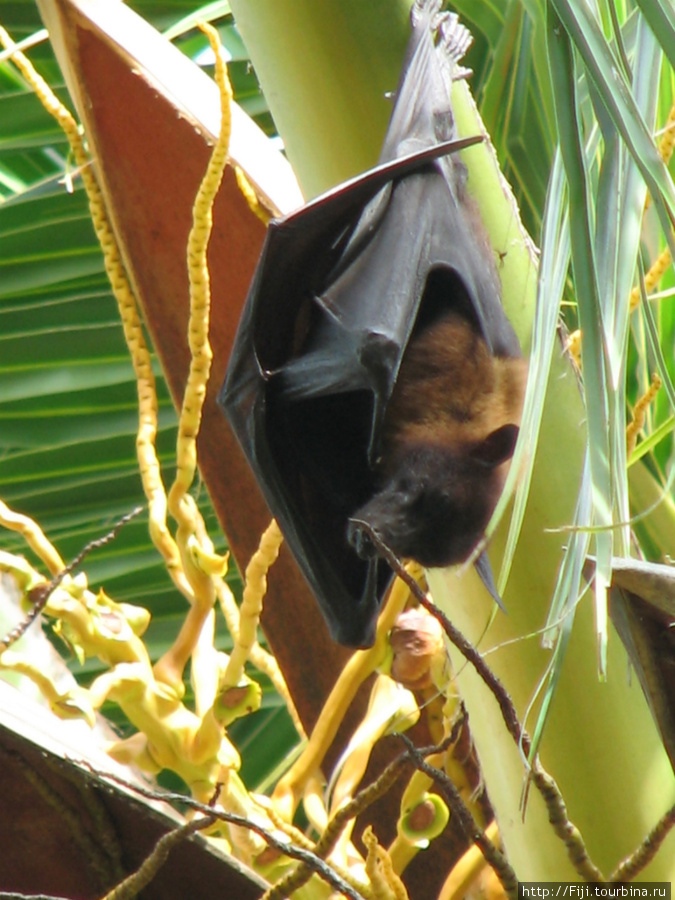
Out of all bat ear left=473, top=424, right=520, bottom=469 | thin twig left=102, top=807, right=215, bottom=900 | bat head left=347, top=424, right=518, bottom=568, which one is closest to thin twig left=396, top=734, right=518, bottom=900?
thin twig left=102, top=807, right=215, bottom=900

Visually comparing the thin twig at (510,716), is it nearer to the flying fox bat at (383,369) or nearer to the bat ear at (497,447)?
the flying fox bat at (383,369)

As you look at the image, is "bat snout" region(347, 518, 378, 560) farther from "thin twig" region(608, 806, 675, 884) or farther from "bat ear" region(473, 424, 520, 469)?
"thin twig" region(608, 806, 675, 884)

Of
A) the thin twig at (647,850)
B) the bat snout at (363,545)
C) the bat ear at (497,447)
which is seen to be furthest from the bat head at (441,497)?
the thin twig at (647,850)

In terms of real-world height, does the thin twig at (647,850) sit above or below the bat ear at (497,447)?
below

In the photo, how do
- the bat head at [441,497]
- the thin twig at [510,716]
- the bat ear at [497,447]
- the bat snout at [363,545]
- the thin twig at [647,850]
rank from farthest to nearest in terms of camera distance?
the bat ear at [497,447] → the bat head at [441,497] → the bat snout at [363,545] → the thin twig at [647,850] → the thin twig at [510,716]

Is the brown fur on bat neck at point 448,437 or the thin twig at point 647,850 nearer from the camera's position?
the thin twig at point 647,850

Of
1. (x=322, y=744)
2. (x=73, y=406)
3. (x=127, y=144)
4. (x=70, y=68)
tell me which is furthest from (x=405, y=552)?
(x=73, y=406)

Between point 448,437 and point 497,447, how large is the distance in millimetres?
101

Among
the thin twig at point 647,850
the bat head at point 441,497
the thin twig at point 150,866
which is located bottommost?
the thin twig at point 647,850

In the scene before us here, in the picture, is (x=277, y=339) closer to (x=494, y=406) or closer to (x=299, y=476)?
(x=299, y=476)

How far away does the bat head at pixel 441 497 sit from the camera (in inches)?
74.0

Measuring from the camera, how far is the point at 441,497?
1989 millimetres

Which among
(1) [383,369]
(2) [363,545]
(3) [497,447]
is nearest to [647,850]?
(2) [363,545]

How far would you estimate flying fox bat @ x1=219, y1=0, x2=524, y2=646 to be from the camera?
69.1 inches
